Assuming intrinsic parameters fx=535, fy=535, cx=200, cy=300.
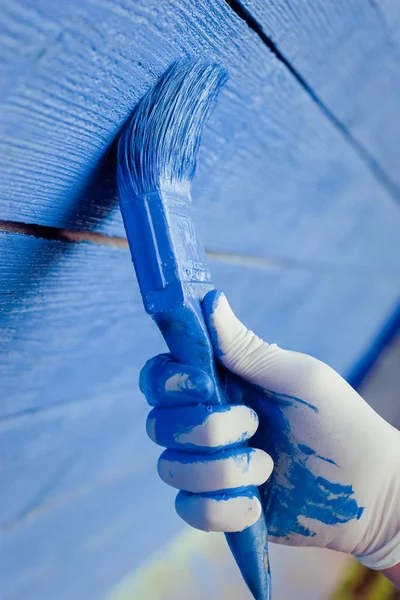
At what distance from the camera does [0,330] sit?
0.71m

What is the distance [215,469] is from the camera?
60cm

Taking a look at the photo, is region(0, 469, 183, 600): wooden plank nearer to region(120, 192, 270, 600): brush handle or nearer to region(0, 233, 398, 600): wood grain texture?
region(0, 233, 398, 600): wood grain texture

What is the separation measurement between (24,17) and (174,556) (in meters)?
1.33

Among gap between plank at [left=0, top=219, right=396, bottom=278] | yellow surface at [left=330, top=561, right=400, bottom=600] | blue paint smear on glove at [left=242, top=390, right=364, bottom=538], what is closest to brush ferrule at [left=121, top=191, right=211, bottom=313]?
gap between plank at [left=0, top=219, right=396, bottom=278]


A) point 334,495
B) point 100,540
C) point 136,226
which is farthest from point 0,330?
point 100,540

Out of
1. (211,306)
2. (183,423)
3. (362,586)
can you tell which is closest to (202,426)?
(183,423)

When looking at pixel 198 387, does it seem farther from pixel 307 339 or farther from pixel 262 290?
pixel 307 339

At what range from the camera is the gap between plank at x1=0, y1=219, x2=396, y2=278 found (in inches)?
24.8

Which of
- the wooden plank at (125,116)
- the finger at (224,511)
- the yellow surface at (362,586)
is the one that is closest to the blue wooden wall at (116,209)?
the wooden plank at (125,116)

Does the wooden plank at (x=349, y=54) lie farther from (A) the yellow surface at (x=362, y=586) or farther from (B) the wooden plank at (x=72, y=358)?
(A) the yellow surface at (x=362, y=586)

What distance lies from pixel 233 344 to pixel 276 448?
0.21 meters

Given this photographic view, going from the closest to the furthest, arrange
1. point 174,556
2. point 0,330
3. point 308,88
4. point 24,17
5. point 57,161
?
point 24,17 < point 57,161 < point 0,330 < point 308,88 < point 174,556

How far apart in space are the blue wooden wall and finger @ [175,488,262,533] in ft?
1.05

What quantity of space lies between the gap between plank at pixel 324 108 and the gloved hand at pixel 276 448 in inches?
13.8
